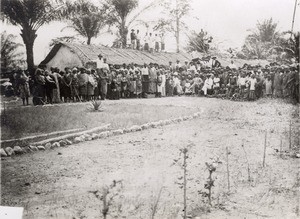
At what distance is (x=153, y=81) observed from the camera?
11.3m

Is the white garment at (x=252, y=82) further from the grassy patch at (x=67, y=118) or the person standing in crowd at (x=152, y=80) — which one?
the grassy patch at (x=67, y=118)

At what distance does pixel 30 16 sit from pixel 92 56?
545cm

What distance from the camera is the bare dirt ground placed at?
325 centimetres

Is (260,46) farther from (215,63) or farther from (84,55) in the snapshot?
(84,55)

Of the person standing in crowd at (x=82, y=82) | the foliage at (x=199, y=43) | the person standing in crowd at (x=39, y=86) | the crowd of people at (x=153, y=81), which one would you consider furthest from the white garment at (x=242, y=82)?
the person standing in crowd at (x=39, y=86)

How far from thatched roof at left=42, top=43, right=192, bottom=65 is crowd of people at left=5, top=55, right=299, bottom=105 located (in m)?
0.22

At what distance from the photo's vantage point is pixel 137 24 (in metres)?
5.51

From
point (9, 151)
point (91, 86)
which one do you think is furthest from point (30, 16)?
point (91, 86)

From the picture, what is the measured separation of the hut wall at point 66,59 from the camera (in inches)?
409

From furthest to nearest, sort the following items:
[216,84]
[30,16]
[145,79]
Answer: [145,79], [216,84], [30,16]

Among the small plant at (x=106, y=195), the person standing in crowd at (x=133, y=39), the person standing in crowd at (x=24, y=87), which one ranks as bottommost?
Answer: the small plant at (x=106, y=195)

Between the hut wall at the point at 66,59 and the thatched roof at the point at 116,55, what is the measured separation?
0.12 meters

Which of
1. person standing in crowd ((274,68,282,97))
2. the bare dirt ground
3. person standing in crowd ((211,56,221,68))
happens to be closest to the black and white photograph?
the bare dirt ground

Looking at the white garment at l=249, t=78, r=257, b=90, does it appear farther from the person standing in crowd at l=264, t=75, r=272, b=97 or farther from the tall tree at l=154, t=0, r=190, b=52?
the tall tree at l=154, t=0, r=190, b=52
